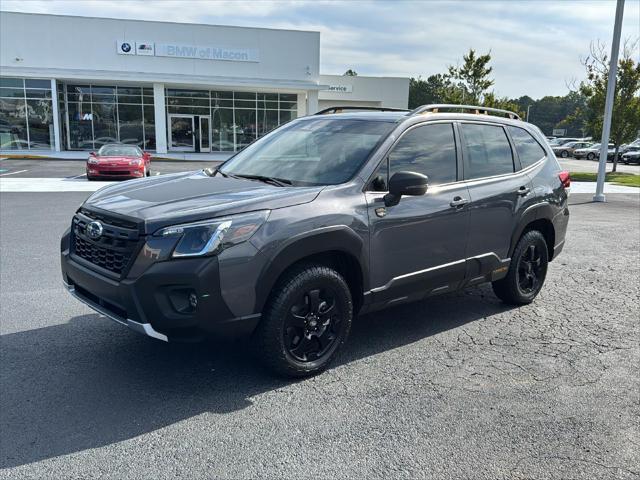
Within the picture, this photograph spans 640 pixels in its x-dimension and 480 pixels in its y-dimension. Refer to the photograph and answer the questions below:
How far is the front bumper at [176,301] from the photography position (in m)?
3.21

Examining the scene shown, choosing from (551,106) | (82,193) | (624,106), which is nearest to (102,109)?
(82,193)

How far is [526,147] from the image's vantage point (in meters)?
5.63

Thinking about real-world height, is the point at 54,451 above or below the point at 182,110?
below

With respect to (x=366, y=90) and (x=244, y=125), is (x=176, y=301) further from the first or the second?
(x=366, y=90)

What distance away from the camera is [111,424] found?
10.6 feet

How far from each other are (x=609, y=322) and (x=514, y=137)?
6.69ft

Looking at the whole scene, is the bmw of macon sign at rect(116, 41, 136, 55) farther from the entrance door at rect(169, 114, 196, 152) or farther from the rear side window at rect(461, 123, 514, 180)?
the rear side window at rect(461, 123, 514, 180)

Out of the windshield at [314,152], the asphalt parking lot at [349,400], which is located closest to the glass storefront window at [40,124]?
the asphalt parking lot at [349,400]

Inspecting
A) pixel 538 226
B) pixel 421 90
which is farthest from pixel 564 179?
pixel 421 90

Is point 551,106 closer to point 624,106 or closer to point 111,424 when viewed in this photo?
point 624,106

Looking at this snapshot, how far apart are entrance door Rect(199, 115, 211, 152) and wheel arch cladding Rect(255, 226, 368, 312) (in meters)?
32.8

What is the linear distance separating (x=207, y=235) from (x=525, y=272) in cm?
366

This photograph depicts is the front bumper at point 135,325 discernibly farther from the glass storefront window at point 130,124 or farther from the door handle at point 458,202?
the glass storefront window at point 130,124

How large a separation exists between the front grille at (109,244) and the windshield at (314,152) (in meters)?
1.31
